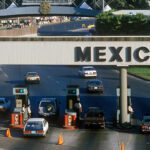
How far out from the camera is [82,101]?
59.3m

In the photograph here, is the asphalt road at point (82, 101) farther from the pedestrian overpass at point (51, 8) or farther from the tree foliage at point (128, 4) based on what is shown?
the tree foliage at point (128, 4)

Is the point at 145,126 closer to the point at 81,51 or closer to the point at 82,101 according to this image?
the point at 81,51

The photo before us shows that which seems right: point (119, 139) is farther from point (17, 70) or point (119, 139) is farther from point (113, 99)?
point (17, 70)

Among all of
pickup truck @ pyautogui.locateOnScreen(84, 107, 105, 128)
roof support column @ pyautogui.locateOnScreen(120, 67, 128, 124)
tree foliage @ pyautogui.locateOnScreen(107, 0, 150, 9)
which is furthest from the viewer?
tree foliage @ pyautogui.locateOnScreen(107, 0, 150, 9)

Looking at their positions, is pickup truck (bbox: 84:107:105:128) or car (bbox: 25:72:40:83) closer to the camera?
pickup truck (bbox: 84:107:105:128)

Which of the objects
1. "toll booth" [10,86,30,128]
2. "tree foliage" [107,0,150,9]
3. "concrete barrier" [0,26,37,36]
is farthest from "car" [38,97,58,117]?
"tree foliage" [107,0,150,9]

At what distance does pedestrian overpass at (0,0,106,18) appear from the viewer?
4548 inches

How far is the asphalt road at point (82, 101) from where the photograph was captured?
40.4m

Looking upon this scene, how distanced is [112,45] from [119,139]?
25.4 ft

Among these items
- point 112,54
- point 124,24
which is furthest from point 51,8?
point 112,54

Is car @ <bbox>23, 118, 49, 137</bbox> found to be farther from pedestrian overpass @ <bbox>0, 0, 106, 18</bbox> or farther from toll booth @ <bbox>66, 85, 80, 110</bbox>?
pedestrian overpass @ <bbox>0, 0, 106, 18</bbox>

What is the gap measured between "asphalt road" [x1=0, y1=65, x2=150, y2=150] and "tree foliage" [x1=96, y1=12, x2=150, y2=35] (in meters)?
20.5

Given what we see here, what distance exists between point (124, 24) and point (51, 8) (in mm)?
17461

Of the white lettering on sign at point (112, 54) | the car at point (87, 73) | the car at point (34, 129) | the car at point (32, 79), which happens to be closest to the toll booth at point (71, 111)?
the car at point (34, 129)
